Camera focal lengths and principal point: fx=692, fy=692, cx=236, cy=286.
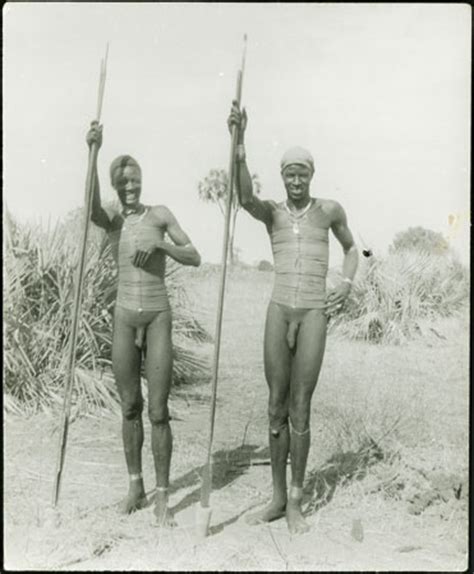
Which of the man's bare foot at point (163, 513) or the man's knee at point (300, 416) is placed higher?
the man's knee at point (300, 416)

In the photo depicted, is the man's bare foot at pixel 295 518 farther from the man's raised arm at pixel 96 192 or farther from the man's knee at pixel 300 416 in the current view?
the man's raised arm at pixel 96 192

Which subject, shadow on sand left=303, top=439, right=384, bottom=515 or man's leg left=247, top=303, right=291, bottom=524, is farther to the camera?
shadow on sand left=303, top=439, right=384, bottom=515

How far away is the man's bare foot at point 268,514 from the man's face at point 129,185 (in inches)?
92.6

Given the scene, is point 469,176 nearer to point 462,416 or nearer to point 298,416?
point 298,416

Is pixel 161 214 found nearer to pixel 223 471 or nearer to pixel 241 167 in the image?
pixel 241 167

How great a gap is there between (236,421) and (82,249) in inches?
145

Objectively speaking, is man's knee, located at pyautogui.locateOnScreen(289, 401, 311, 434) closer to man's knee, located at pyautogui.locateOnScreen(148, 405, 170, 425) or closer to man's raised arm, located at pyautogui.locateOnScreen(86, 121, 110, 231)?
man's knee, located at pyautogui.locateOnScreen(148, 405, 170, 425)

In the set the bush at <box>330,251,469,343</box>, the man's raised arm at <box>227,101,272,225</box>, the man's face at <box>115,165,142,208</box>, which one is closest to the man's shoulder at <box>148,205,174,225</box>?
the man's face at <box>115,165,142,208</box>

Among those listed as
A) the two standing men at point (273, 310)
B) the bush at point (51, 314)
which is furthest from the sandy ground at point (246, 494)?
the bush at point (51, 314)

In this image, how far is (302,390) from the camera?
4719 millimetres

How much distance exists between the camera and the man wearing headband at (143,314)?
4707mm

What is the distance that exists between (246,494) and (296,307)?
5.72ft

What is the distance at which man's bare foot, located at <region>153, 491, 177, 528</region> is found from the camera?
4.68 metres

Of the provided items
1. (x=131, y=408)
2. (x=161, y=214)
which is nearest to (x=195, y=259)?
(x=161, y=214)
